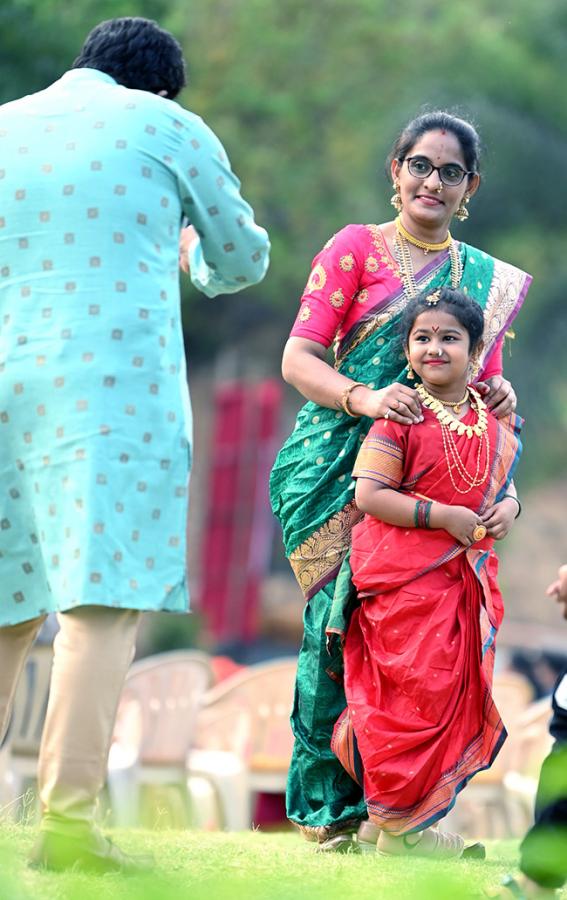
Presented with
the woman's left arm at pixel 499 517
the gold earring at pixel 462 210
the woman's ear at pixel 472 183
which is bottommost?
the woman's left arm at pixel 499 517

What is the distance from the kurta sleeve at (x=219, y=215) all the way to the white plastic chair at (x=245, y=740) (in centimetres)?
373

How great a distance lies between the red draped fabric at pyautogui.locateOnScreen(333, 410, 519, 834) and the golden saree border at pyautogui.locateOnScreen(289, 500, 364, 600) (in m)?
0.17

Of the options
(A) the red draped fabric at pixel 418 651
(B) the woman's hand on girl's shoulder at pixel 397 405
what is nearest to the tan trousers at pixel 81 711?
(A) the red draped fabric at pixel 418 651

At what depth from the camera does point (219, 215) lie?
3.68 metres

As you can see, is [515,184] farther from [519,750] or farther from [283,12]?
[519,750]

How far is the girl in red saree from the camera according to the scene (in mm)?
3971

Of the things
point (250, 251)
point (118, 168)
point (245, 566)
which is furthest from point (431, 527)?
point (245, 566)

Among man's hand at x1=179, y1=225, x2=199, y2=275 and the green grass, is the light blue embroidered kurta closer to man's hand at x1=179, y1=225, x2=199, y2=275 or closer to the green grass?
man's hand at x1=179, y1=225, x2=199, y2=275

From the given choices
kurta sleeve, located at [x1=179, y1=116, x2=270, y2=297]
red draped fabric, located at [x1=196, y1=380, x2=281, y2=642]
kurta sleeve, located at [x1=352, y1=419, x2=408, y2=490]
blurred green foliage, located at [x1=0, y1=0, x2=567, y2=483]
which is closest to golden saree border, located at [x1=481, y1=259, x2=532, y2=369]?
kurta sleeve, located at [x1=352, y1=419, x2=408, y2=490]

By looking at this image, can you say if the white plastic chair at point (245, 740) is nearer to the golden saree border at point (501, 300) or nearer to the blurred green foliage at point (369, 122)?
the golden saree border at point (501, 300)

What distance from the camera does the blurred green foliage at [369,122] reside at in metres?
20.7

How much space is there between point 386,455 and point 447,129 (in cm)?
91

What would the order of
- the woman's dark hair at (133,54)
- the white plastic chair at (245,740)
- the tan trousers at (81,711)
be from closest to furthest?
the tan trousers at (81,711) → the woman's dark hair at (133,54) → the white plastic chair at (245,740)

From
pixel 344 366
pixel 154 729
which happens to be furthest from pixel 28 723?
pixel 344 366
